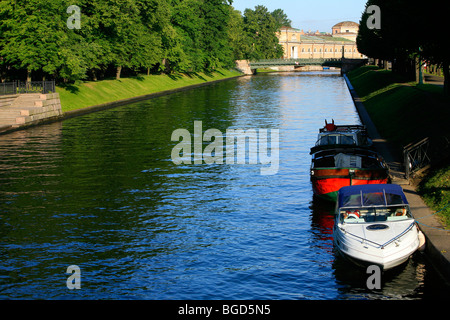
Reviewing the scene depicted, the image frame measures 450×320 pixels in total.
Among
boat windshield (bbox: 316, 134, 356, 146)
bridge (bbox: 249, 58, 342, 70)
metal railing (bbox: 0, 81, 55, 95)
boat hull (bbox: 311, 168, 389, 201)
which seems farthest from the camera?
bridge (bbox: 249, 58, 342, 70)

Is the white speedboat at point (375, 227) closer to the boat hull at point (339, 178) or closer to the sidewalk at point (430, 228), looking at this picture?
the sidewalk at point (430, 228)

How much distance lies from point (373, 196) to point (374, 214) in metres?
0.69

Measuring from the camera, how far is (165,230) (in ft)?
73.0

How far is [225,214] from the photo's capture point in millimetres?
24422

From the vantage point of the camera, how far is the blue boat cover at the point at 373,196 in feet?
66.0

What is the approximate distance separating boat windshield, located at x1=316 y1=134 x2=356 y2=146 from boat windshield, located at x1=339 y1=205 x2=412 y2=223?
1284cm

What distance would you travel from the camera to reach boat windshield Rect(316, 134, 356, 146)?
32.8 meters

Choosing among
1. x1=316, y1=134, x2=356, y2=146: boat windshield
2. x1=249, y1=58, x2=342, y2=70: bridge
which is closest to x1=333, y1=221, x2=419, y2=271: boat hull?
x1=316, y1=134, x2=356, y2=146: boat windshield

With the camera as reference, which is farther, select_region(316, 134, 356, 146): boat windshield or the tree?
the tree

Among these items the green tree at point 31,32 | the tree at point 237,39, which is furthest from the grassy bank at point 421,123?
the tree at point 237,39

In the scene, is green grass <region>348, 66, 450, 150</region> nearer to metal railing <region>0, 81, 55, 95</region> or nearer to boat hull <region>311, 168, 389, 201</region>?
boat hull <region>311, 168, 389, 201</region>

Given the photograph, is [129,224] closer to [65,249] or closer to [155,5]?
[65,249]

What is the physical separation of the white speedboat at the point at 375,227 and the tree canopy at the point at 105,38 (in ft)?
157

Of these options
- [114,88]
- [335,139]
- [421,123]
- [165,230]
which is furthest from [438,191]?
[114,88]
